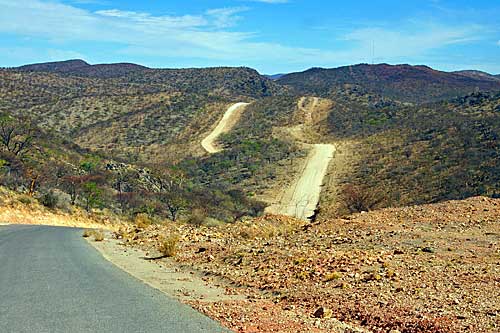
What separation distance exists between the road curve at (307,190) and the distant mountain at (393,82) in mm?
68932

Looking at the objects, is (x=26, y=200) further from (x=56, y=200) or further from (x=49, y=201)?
(x=56, y=200)

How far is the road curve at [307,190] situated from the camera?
125 feet

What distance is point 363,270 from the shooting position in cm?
1098

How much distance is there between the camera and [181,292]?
1016cm

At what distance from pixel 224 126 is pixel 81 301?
247ft

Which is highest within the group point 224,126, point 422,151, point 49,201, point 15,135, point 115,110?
point 115,110

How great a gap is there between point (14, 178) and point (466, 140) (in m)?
37.1

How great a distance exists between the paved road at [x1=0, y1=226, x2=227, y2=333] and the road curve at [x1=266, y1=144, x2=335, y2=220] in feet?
74.3

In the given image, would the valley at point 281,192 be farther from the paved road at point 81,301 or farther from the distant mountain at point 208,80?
the distant mountain at point 208,80

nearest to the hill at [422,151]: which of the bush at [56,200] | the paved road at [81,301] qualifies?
the bush at [56,200]

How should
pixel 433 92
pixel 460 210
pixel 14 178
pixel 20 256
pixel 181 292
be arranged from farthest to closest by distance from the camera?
pixel 433 92
pixel 14 178
pixel 460 210
pixel 20 256
pixel 181 292

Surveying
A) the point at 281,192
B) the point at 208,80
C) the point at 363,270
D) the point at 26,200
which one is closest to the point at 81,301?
the point at 363,270

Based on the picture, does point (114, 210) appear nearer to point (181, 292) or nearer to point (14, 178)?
point (14, 178)

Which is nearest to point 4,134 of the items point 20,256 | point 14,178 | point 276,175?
point 14,178
